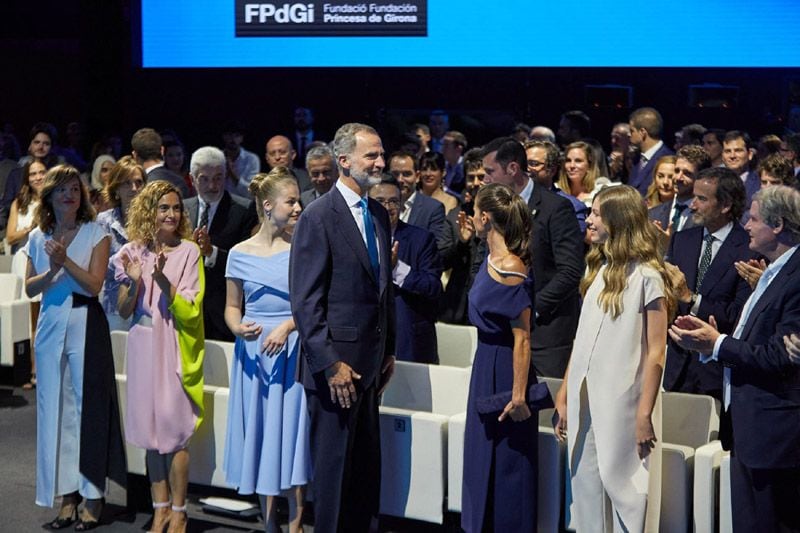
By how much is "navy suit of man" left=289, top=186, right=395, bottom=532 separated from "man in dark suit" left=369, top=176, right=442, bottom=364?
3.51 ft

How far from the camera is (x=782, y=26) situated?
9453 millimetres

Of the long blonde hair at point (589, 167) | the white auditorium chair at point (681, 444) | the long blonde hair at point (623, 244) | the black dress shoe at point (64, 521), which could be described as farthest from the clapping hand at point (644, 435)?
the long blonde hair at point (589, 167)

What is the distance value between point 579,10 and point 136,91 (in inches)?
179

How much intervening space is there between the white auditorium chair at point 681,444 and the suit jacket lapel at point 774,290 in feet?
A: 1.96

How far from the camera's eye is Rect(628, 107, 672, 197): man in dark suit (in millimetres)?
7434

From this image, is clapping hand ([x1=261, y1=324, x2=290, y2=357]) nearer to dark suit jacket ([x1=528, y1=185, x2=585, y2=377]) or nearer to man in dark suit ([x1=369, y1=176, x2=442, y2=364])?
man in dark suit ([x1=369, y1=176, x2=442, y2=364])

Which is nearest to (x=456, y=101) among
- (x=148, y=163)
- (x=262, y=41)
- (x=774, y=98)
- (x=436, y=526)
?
(x=262, y=41)

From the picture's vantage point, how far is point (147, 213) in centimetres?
501

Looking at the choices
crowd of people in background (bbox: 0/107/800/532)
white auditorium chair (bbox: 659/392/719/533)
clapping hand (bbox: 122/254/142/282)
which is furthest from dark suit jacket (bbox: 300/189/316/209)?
white auditorium chair (bbox: 659/392/719/533)

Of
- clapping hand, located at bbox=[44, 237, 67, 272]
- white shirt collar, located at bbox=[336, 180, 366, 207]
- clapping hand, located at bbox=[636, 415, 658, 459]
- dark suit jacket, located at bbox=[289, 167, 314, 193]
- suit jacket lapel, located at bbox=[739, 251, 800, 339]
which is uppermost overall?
dark suit jacket, located at bbox=[289, 167, 314, 193]

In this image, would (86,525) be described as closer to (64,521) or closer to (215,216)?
(64,521)

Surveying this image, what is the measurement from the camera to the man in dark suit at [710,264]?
471 centimetres

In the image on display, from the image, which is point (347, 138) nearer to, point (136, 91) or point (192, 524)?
point (192, 524)

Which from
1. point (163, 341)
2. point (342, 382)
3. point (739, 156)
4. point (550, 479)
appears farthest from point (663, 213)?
point (163, 341)
